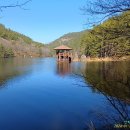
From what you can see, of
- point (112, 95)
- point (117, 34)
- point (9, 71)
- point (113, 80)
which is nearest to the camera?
point (117, 34)

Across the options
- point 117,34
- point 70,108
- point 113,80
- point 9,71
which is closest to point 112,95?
point 113,80

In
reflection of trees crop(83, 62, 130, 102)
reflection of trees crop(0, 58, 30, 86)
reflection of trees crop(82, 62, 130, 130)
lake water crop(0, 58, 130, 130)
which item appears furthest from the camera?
reflection of trees crop(0, 58, 30, 86)

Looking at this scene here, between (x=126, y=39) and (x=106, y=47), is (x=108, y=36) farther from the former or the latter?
(x=106, y=47)

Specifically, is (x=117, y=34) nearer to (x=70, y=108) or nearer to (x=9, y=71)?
(x=70, y=108)

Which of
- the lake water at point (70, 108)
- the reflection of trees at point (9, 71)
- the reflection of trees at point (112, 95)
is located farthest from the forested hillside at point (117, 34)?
the reflection of trees at point (9, 71)

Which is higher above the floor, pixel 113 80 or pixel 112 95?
pixel 113 80

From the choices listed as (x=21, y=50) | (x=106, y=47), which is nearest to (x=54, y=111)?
(x=106, y=47)

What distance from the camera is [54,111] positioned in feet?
44.4

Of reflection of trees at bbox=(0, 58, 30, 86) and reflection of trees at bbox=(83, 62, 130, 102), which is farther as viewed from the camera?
reflection of trees at bbox=(0, 58, 30, 86)

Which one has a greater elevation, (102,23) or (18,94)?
(102,23)

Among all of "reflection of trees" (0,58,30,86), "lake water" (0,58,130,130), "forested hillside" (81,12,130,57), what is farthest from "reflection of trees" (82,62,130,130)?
"reflection of trees" (0,58,30,86)

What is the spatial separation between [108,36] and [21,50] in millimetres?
156386

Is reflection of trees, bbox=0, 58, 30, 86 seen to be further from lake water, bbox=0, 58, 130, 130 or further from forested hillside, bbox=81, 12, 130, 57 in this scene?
forested hillside, bbox=81, 12, 130, 57

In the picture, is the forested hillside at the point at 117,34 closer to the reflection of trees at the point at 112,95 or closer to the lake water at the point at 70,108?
the reflection of trees at the point at 112,95
